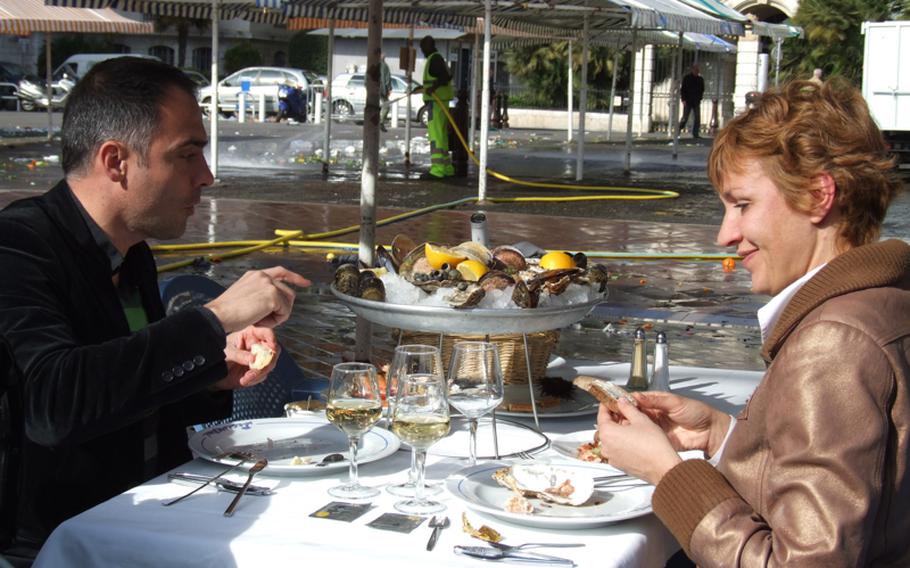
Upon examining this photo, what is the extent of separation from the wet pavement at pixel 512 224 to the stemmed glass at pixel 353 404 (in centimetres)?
316

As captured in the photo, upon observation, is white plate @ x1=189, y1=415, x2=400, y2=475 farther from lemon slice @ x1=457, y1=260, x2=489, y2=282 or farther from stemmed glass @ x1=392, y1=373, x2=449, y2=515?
lemon slice @ x1=457, y1=260, x2=489, y2=282

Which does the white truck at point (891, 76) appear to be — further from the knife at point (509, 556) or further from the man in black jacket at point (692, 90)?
the knife at point (509, 556)

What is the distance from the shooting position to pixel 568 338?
25.1 ft

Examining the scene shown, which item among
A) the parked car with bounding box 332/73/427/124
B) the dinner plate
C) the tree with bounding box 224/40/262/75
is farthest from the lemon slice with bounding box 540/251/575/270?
the tree with bounding box 224/40/262/75

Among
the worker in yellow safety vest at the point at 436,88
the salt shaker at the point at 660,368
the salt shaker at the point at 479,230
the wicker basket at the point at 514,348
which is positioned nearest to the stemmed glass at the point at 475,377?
the wicker basket at the point at 514,348

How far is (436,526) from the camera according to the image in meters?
2.16

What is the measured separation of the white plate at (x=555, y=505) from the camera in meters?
2.16

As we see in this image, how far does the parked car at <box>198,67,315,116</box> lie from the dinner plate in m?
36.8

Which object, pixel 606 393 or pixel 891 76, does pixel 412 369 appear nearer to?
pixel 606 393

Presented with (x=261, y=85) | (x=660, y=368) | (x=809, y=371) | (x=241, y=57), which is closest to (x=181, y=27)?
(x=241, y=57)

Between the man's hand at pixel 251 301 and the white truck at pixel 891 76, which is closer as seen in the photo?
the man's hand at pixel 251 301

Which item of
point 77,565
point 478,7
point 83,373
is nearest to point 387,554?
point 77,565

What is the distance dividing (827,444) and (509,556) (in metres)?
0.58

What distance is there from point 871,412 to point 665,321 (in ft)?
21.1
